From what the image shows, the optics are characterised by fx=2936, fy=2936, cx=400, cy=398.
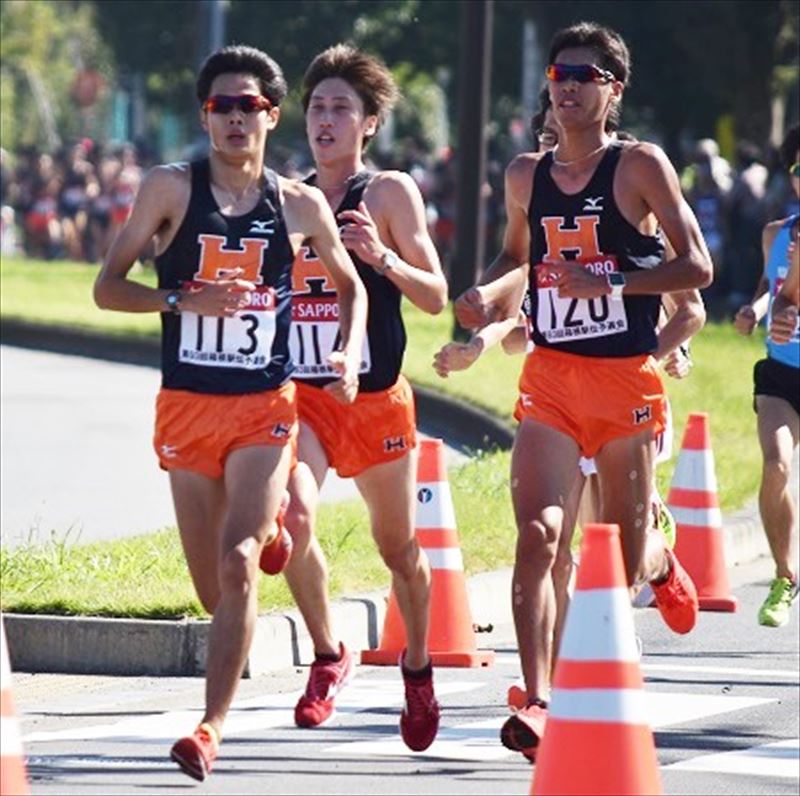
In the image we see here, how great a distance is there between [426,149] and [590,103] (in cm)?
4260

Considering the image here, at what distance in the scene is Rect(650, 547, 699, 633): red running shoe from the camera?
35.4ft

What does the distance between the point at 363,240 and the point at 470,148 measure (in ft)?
48.5

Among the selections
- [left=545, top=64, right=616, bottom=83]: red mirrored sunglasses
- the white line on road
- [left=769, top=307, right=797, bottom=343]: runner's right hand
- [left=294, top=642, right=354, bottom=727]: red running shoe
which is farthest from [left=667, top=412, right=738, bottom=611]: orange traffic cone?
[left=545, top=64, right=616, bottom=83]: red mirrored sunglasses

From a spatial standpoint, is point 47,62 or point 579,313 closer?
point 579,313

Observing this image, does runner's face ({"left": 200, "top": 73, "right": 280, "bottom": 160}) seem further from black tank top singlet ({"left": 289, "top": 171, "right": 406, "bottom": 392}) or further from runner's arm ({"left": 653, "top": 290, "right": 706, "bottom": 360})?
runner's arm ({"left": 653, "top": 290, "right": 706, "bottom": 360})

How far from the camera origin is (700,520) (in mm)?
13820

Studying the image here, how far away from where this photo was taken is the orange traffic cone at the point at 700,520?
13562mm

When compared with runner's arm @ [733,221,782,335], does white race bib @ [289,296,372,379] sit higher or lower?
higher

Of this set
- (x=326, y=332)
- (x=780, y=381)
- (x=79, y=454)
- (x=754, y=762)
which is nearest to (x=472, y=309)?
(x=326, y=332)

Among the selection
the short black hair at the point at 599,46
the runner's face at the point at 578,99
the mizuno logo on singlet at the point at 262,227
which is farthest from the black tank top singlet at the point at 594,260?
the mizuno logo on singlet at the point at 262,227

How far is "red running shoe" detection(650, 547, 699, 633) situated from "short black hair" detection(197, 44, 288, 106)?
272 centimetres

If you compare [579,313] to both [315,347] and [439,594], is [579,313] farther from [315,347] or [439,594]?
[439,594]

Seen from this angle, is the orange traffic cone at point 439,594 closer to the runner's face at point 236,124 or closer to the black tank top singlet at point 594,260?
the black tank top singlet at point 594,260

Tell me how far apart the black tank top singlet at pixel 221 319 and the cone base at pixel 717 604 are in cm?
519
